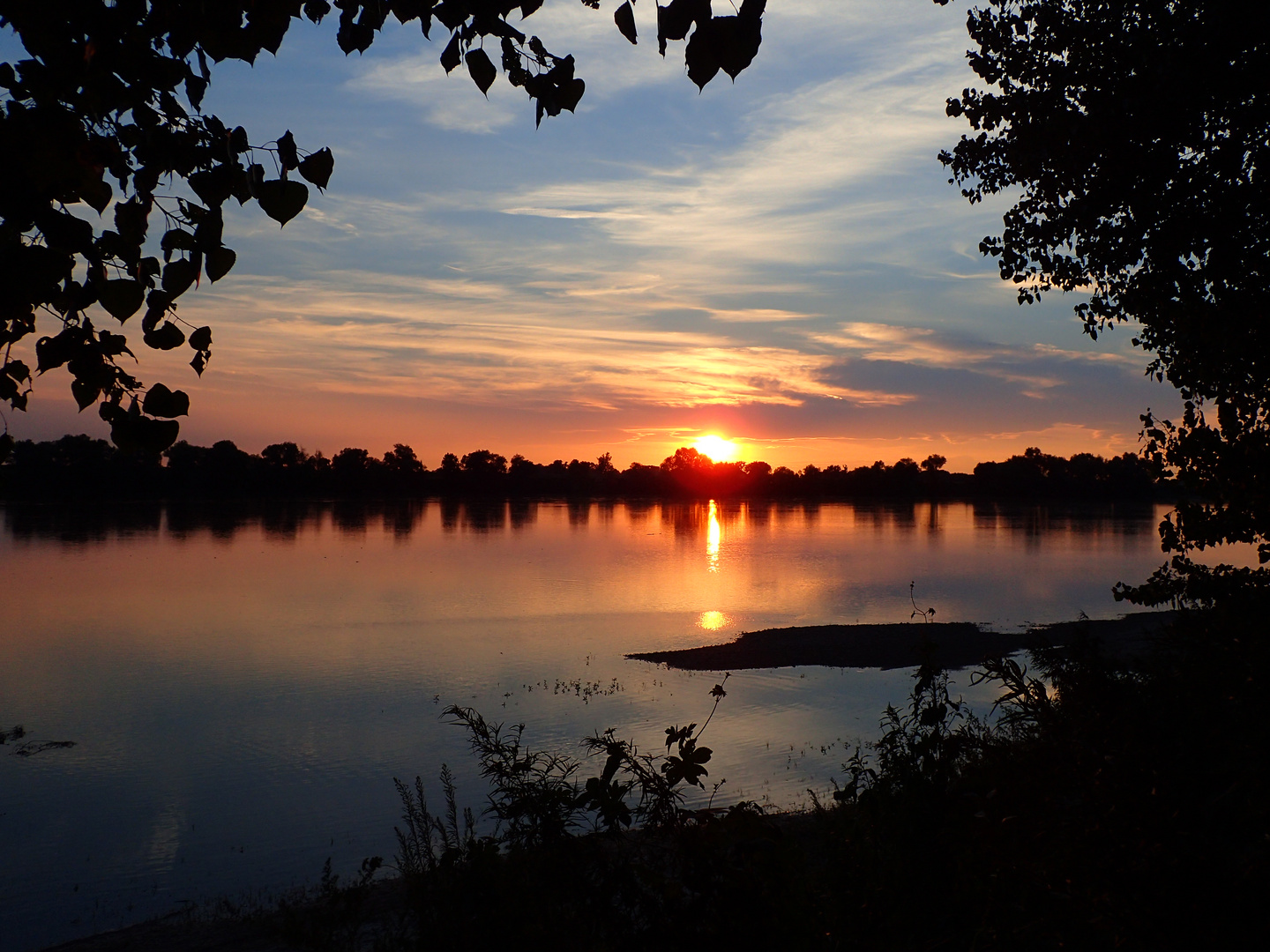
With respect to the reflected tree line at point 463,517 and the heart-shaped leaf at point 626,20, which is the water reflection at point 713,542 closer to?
the reflected tree line at point 463,517

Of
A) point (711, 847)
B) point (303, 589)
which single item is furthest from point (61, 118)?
point (303, 589)

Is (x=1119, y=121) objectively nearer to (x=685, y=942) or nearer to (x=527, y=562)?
(x=685, y=942)

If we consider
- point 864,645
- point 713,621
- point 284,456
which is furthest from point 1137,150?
point 284,456

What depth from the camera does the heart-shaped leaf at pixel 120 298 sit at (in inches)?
94.2

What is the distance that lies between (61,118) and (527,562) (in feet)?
182

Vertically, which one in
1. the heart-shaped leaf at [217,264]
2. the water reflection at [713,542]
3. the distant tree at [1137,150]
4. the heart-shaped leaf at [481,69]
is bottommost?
the water reflection at [713,542]

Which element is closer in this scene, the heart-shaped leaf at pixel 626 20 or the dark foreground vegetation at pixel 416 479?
the heart-shaped leaf at pixel 626 20

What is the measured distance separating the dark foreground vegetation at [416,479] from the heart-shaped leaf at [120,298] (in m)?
127

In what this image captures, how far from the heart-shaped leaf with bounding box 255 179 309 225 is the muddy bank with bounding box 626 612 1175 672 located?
79.1 feet

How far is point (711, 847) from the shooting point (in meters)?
3.40

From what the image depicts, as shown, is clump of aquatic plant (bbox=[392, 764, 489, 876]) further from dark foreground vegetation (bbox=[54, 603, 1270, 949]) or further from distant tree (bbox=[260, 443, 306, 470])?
distant tree (bbox=[260, 443, 306, 470])

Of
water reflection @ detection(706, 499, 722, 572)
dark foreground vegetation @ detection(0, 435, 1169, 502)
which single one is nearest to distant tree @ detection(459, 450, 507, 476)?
dark foreground vegetation @ detection(0, 435, 1169, 502)

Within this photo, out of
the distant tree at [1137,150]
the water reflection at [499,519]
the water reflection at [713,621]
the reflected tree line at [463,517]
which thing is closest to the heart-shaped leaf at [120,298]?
the distant tree at [1137,150]

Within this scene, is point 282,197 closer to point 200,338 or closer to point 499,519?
point 200,338
